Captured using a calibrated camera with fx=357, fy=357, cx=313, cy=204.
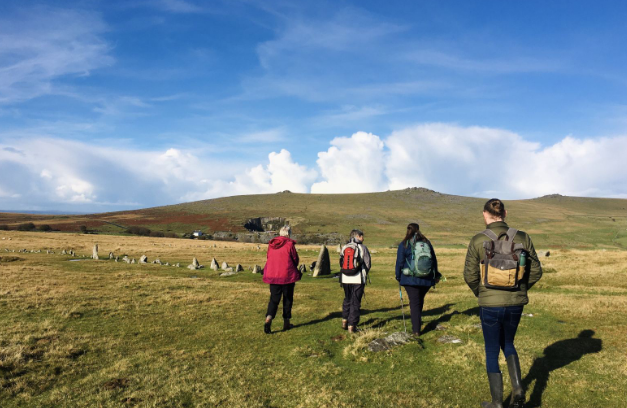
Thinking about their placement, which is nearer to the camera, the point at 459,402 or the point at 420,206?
the point at 459,402

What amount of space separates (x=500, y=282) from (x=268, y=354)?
594cm

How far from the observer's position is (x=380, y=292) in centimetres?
1869

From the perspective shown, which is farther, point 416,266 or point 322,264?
point 322,264

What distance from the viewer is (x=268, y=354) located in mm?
9039

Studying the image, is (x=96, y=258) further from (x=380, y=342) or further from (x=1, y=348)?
(x=380, y=342)

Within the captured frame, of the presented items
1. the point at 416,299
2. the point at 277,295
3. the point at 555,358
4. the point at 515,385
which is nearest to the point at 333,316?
the point at 277,295

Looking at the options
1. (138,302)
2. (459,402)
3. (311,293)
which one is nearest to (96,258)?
(138,302)

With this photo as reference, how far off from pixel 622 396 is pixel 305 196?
522ft

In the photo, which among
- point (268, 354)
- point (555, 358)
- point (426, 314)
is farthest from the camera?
point (426, 314)

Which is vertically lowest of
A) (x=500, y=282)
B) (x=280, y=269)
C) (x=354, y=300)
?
(x=354, y=300)

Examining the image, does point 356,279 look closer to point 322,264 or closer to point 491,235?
point 491,235

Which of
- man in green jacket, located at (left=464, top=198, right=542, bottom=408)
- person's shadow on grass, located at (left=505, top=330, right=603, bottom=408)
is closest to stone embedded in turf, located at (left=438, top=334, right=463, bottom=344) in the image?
person's shadow on grass, located at (left=505, top=330, right=603, bottom=408)

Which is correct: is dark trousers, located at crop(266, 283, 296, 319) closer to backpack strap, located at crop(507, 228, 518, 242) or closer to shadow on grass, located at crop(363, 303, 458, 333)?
shadow on grass, located at crop(363, 303, 458, 333)

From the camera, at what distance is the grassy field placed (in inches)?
261
